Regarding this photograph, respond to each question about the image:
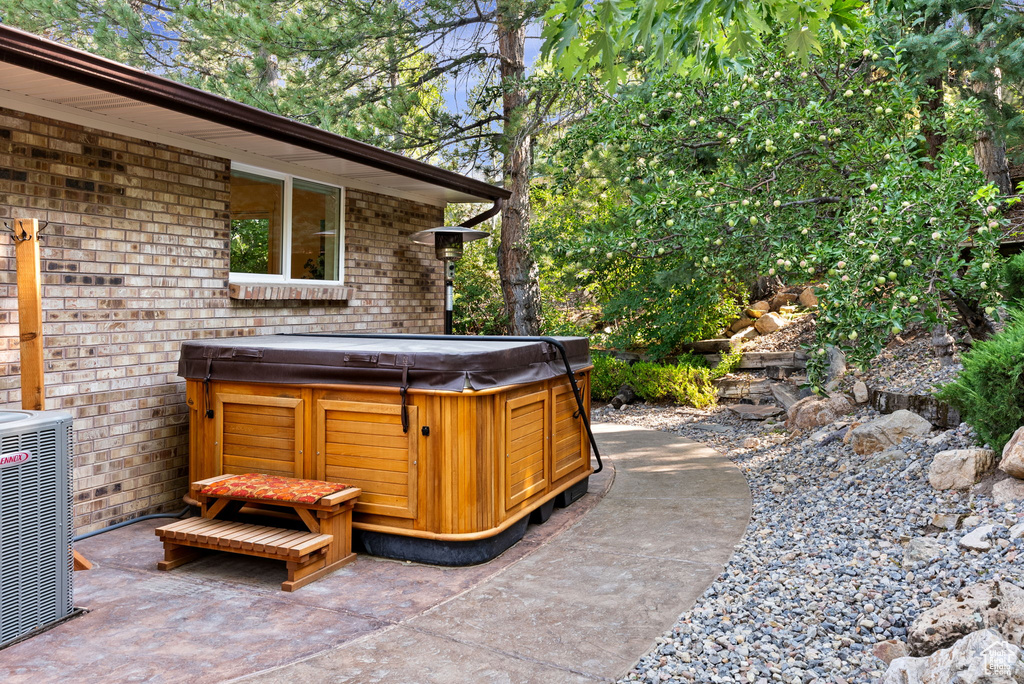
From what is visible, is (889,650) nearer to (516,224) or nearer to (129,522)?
(129,522)

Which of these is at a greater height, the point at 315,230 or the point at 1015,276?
the point at 315,230

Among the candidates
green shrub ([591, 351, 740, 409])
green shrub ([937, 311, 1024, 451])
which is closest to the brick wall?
green shrub ([937, 311, 1024, 451])

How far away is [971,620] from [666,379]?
7.37 meters

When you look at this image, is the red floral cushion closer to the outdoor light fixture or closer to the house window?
the house window

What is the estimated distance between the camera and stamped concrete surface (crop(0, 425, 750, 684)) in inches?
113

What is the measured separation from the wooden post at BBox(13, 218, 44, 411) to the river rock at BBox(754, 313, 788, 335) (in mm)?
9876

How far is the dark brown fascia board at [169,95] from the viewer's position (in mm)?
3508

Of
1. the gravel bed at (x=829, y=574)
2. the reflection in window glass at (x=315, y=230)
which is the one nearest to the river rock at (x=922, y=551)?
the gravel bed at (x=829, y=574)

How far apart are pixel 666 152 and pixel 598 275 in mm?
3800

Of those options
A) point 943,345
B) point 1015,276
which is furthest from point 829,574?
point 943,345

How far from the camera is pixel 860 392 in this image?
7.34m

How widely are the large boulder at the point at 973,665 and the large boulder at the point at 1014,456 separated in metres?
2.03

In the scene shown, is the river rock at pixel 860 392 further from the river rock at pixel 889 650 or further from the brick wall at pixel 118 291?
the brick wall at pixel 118 291

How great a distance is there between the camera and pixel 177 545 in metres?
4.04
